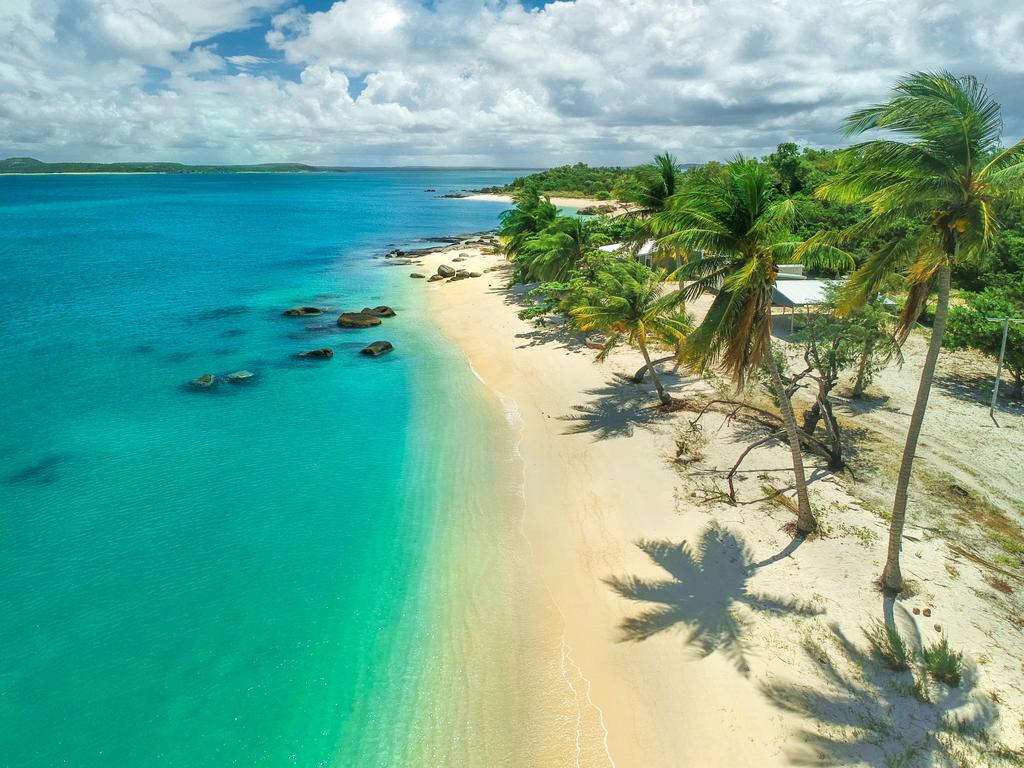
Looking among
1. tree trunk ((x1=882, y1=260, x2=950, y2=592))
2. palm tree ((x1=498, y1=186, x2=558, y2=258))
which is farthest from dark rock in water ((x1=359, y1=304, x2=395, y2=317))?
tree trunk ((x1=882, y1=260, x2=950, y2=592))

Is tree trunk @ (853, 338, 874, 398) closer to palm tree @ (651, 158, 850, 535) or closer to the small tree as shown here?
the small tree

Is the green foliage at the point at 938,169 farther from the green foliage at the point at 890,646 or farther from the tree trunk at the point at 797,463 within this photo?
the green foliage at the point at 890,646

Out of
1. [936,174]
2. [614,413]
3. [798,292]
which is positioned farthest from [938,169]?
[798,292]

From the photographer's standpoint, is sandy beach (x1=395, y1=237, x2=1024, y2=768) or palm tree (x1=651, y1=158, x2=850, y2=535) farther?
palm tree (x1=651, y1=158, x2=850, y2=535)

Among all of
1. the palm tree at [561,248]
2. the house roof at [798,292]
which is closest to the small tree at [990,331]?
the house roof at [798,292]

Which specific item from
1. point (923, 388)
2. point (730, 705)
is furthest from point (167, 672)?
point (923, 388)

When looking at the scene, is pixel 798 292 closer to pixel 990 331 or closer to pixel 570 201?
pixel 990 331

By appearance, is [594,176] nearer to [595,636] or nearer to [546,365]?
[546,365]
